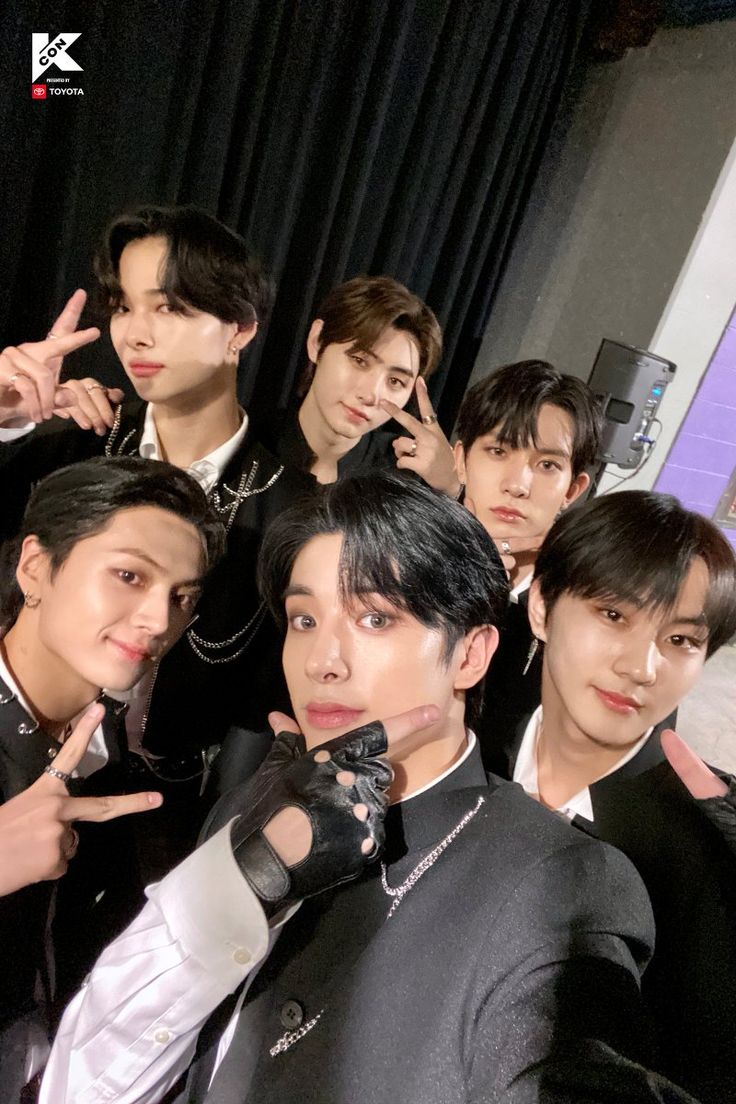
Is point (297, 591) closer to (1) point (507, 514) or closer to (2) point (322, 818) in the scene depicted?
(2) point (322, 818)

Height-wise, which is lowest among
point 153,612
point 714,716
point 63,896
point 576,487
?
point 714,716

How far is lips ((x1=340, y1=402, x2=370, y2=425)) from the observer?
184 cm

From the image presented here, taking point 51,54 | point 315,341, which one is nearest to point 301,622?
point 315,341

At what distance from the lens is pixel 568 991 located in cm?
65

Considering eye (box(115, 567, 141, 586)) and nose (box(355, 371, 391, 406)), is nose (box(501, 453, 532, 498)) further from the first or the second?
eye (box(115, 567, 141, 586))

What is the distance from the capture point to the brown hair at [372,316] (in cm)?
187

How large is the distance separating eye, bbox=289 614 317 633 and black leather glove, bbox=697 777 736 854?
59cm

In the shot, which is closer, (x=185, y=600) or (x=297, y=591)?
(x=297, y=591)

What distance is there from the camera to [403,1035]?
2.37 feet

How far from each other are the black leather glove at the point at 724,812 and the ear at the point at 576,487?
1.06m

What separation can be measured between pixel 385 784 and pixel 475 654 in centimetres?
28

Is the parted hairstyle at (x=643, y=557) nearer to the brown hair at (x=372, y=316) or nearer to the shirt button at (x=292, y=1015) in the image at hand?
the shirt button at (x=292, y=1015)

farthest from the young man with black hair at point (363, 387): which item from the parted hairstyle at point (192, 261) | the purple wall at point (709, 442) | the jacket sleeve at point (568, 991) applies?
the purple wall at point (709, 442)

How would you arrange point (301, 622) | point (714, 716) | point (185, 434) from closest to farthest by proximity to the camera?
1. point (301, 622)
2. point (185, 434)
3. point (714, 716)
